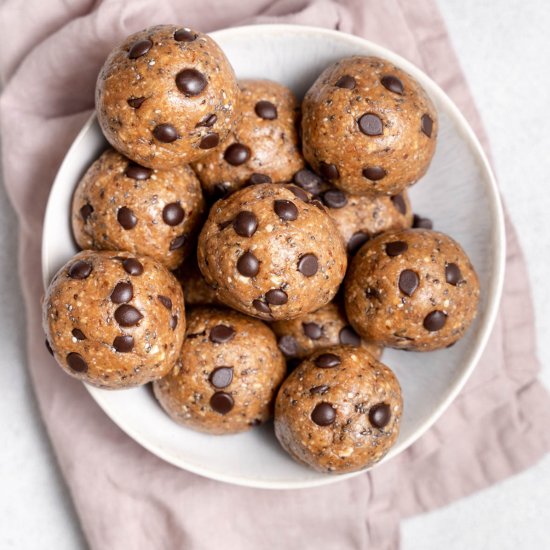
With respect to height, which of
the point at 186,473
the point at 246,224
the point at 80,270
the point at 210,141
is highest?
the point at 210,141

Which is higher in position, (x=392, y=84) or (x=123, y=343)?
(x=392, y=84)

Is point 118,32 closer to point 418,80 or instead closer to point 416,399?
point 418,80

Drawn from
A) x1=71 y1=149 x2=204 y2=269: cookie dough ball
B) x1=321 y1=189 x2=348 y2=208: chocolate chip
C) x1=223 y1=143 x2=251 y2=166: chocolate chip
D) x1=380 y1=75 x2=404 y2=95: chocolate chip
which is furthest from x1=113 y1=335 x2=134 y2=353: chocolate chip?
x1=380 y1=75 x2=404 y2=95: chocolate chip

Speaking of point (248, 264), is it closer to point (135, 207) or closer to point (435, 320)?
point (135, 207)

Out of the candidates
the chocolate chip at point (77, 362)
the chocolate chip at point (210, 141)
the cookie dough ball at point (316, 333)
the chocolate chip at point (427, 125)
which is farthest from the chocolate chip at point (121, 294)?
the chocolate chip at point (427, 125)

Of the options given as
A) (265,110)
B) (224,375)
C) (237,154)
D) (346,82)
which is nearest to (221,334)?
(224,375)
